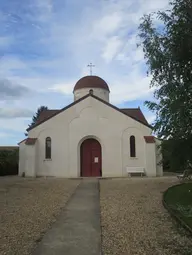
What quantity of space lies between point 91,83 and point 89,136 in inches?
433

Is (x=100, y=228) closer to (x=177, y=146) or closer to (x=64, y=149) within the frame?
(x=177, y=146)

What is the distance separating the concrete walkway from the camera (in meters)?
6.83

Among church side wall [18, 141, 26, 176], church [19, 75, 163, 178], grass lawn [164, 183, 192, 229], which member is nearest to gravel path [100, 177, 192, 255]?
grass lawn [164, 183, 192, 229]

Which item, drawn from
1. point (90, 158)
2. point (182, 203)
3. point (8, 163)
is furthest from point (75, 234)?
point (8, 163)

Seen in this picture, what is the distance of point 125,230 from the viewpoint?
8.79 meters

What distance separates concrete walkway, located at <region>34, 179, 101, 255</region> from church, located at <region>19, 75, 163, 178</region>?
17.6 metres

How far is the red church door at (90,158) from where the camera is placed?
30766 millimetres

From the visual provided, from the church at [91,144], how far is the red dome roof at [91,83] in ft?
30.2

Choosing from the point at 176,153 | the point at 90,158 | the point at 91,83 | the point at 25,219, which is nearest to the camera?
the point at 176,153

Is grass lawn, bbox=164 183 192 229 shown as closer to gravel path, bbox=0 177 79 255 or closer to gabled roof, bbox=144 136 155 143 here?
gravel path, bbox=0 177 79 255

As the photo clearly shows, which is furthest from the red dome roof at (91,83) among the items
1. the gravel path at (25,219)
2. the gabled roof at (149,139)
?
the gravel path at (25,219)

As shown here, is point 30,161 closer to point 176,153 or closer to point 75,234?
point 176,153

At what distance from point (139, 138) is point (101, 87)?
11532 millimetres

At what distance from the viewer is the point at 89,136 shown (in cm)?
3070
